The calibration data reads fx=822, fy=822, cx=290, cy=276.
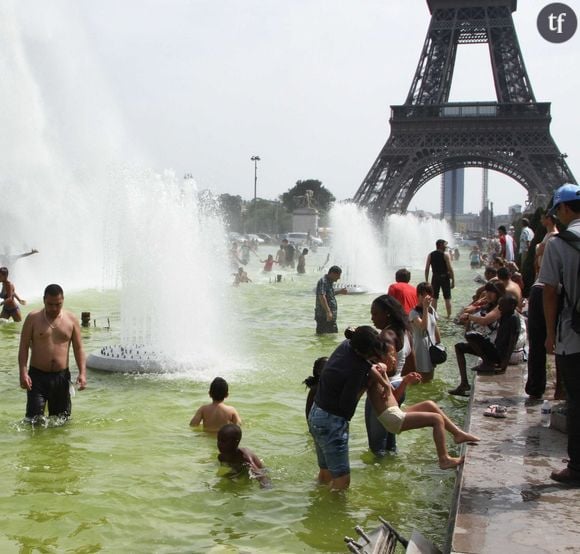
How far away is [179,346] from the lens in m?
11.8

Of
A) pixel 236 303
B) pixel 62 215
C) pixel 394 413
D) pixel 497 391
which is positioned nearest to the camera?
pixel 394 413

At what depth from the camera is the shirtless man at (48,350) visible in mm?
7480

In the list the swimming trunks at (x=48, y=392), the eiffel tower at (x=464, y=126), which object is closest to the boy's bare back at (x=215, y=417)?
the swimming trunks at (x=48, y=392)

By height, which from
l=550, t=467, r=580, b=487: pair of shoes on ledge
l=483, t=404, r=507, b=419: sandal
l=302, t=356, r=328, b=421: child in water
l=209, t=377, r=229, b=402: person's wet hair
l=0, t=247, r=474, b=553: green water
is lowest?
l=0, t=247, r=474, b=553: green water

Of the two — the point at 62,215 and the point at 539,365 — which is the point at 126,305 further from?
the point at 62,215

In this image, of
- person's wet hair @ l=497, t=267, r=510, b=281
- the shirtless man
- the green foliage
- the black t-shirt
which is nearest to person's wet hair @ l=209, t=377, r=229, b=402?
the shirtless man

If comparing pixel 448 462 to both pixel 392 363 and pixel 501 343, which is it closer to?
pixel 392 363

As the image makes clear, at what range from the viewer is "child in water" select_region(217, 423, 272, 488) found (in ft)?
21.5

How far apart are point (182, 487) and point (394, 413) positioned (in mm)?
1925

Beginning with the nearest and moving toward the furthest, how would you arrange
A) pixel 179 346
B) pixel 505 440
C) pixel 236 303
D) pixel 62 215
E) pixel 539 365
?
1. pixel 505 440
2. pixel 539 365
3. pixel 179 346
4. pixel 236 303
5. pixel 62 215

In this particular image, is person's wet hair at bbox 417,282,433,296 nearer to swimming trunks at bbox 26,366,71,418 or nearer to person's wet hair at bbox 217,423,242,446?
person's wet hair at bbox 217,423,242,446

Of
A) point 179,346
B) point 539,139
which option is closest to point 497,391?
point 179,346

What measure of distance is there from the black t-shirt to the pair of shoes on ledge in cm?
134

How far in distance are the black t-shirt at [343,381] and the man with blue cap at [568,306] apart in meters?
1.24
